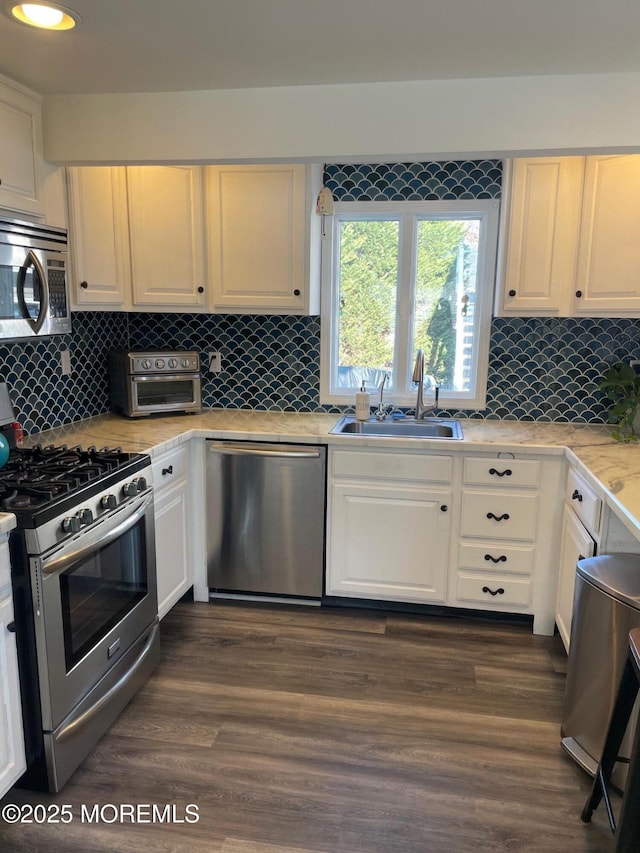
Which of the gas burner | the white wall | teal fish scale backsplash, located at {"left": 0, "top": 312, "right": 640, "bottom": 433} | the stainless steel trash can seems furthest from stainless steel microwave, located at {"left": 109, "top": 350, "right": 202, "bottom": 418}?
the stainless steel trash can

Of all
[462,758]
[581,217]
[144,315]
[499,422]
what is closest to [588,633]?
[462,758]

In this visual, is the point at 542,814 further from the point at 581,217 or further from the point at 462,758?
the point at 581,217

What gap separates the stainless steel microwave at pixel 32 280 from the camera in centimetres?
205

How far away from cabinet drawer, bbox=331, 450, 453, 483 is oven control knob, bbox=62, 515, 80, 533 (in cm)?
133

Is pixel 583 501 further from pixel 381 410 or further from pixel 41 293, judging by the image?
pixel 41 293

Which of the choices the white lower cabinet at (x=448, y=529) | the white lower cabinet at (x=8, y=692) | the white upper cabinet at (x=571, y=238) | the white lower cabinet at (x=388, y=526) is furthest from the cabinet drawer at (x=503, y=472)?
the white lower cabinet at (x=8, y=692)

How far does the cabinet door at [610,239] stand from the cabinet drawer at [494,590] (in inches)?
52.0

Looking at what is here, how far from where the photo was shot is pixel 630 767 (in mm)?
1392

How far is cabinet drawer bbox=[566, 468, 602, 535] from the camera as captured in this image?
2.26 meters

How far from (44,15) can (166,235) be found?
1356 mm

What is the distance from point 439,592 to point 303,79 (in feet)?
7.49

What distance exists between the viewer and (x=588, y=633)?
1999 mm

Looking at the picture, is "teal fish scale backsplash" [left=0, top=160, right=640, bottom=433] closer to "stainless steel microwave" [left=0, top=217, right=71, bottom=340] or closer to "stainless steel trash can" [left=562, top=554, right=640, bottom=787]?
"stainless steel microwave" [left=0, top=217, right=71, bottom=340]

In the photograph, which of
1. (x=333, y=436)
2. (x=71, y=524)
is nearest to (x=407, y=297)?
(x=333, y=436)
